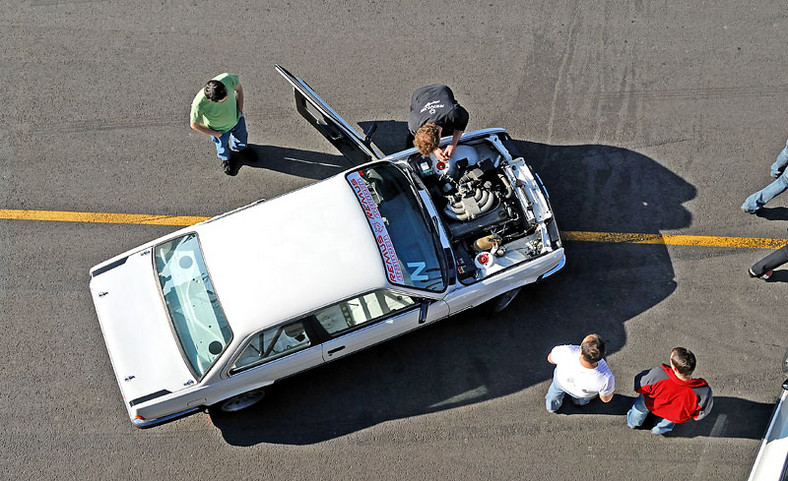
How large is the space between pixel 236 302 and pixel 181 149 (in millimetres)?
3023

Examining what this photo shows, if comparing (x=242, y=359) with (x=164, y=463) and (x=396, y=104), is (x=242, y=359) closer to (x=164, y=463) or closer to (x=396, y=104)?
(x=164, y=463)

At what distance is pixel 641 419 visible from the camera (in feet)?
20.9

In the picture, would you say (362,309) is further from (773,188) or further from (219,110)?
(773,188)

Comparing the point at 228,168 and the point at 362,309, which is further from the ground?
the point at 228,168

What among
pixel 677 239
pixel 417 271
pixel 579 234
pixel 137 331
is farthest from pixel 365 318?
pixel 677 239

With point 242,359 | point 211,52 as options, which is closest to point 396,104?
point 211,52

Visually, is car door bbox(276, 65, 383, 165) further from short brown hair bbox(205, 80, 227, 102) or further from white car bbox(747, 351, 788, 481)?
white car bbox(747, 351, 788, 481)

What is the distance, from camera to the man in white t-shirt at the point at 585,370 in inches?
217

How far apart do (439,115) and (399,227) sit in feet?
4.30

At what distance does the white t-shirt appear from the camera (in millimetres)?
5705

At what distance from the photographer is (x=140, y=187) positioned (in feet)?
25.5

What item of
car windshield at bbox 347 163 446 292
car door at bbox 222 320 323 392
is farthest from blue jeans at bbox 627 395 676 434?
car door at bbox 222 320 323 392

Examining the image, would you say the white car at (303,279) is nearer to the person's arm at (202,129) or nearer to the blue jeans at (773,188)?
the person's arm at (202,129)

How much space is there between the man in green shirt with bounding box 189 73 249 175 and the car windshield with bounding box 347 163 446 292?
5.32 feet
